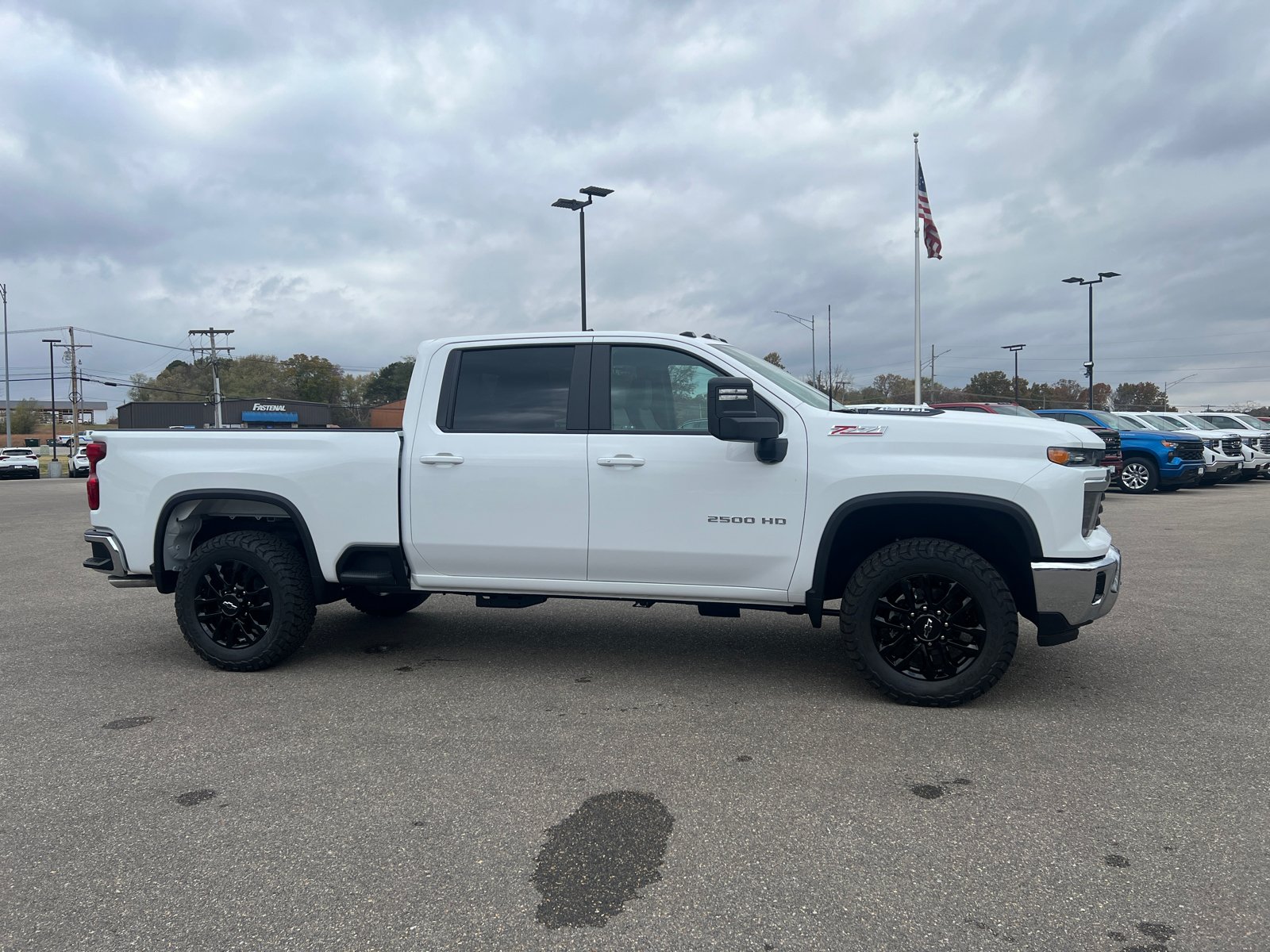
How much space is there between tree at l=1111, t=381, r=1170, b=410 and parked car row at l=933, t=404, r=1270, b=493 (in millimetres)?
65536

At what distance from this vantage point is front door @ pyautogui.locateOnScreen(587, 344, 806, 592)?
459 centimetres

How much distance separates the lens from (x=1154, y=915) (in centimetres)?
262

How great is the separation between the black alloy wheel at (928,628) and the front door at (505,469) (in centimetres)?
162

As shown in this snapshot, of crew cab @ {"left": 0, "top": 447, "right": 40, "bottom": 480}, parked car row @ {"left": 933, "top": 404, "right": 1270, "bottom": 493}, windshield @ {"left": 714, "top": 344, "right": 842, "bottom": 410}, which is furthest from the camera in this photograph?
crew cab @ {"left": 0, "top": 447, "right": 40, "bottom": 480}

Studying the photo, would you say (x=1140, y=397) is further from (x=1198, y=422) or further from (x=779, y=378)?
(x=779, y=378)

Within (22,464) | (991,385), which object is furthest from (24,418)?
(991,385)

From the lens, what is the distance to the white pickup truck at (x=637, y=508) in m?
4.36

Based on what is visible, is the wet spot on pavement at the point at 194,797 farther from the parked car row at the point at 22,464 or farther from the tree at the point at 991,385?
the tree at the point at 991,385

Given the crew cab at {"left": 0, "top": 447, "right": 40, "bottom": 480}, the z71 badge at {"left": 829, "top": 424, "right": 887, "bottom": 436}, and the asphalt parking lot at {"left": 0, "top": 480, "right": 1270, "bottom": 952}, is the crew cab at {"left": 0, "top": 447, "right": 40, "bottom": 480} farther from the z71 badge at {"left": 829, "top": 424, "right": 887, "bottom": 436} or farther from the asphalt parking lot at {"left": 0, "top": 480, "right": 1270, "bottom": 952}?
the z71 badge at {"left": 829, "top": 424, "right": 887, "bottom": 436}

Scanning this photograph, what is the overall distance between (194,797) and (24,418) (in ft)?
454

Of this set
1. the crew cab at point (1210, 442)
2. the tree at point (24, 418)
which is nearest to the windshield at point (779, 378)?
the crew cab at point (1210, 442)

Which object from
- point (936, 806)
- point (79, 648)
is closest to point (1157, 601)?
point (936, 806)

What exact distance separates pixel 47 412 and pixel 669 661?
557 ft

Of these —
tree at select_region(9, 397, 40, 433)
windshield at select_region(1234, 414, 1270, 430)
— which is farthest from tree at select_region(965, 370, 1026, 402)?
tree at select_region(9, 397, 40, 433)
